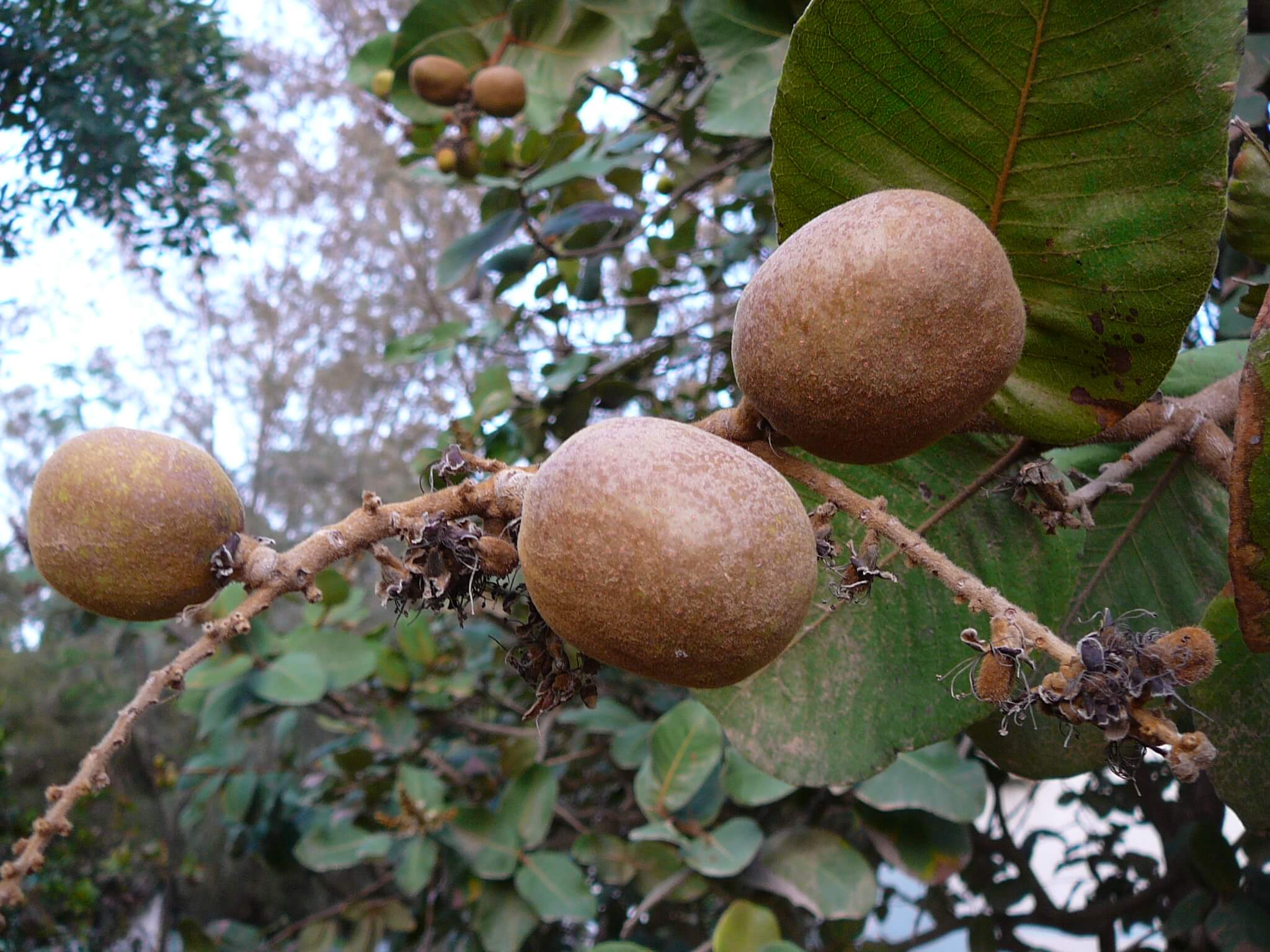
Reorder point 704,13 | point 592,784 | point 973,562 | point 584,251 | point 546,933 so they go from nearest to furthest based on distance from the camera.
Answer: point 973,562
point 704,13
point 584,251
point 546,933
point 592,784

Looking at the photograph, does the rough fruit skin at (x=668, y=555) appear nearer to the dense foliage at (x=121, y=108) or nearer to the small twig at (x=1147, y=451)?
the small twig at (x=1147, y=451)

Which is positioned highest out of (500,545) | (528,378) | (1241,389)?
(1241,389)

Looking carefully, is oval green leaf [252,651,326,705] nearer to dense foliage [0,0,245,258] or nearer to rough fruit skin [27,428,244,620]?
dense foliage [0,0,245,258]

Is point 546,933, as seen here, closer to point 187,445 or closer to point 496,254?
point 496,254

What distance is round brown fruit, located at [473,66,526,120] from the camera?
211 centimetres

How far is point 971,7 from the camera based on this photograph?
2.35 ft

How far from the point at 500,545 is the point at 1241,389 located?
0.61m

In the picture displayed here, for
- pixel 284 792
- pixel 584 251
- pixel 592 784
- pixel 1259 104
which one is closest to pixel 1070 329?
pixel 1259 104

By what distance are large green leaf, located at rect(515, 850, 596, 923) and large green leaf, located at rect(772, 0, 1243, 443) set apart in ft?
5.46

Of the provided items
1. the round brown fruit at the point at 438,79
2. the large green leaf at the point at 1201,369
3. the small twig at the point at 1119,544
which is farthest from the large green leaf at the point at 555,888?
the round brown fruit at the point at 438,79

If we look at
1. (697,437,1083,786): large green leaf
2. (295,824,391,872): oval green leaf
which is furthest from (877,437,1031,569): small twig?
(295,824,391,872): oval green leaf

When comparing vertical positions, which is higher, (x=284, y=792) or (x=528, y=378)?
(x=284, y=792)

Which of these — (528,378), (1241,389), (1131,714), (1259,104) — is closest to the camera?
(1131,714)

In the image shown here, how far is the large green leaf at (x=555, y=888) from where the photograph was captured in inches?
79.8
